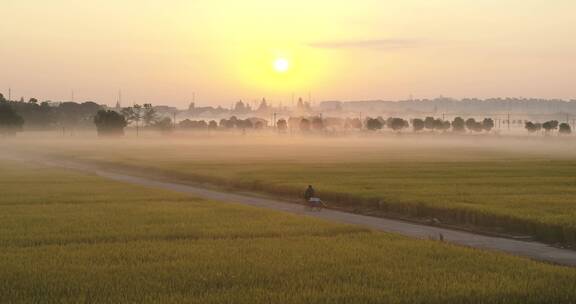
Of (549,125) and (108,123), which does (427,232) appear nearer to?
(108,123)

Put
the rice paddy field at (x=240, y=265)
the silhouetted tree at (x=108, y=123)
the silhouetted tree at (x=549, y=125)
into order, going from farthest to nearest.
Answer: the silhouetted tree at (x=549, y=125) → the silhouetted tree at (x=108, y=123) → the rice paddy field at (x=240, y=265)

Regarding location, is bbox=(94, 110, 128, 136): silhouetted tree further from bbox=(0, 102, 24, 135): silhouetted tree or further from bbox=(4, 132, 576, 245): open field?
bbox=(4, 132, 576, 245): open field

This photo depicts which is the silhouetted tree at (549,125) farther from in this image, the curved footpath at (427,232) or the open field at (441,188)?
the curved footpath at (427,232)

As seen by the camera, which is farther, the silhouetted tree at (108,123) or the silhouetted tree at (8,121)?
the silhouetted tree at (108,123)

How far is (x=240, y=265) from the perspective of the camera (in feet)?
51.4

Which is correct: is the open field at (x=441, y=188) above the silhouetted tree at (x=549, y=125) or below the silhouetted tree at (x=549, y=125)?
below

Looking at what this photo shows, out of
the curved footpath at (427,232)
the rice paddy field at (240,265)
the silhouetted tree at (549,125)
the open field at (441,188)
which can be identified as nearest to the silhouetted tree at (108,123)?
the open field at (441,188)

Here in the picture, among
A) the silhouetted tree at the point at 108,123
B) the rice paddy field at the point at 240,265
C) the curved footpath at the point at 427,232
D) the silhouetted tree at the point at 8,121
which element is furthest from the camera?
the silhouetted tree at the point at 108,123

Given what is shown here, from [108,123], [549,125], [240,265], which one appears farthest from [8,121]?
[549,125]

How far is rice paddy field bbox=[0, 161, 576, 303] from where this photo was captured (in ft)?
43.1

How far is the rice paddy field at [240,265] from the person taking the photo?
13.1 metres

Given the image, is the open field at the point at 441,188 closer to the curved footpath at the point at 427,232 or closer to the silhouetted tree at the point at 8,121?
the curved footpath at the point at 427,232

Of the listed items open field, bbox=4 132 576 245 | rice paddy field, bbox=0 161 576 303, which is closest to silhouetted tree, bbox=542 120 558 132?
open field, bbox=4 132 576 245

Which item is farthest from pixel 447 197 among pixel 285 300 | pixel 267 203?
pixel 285 300
